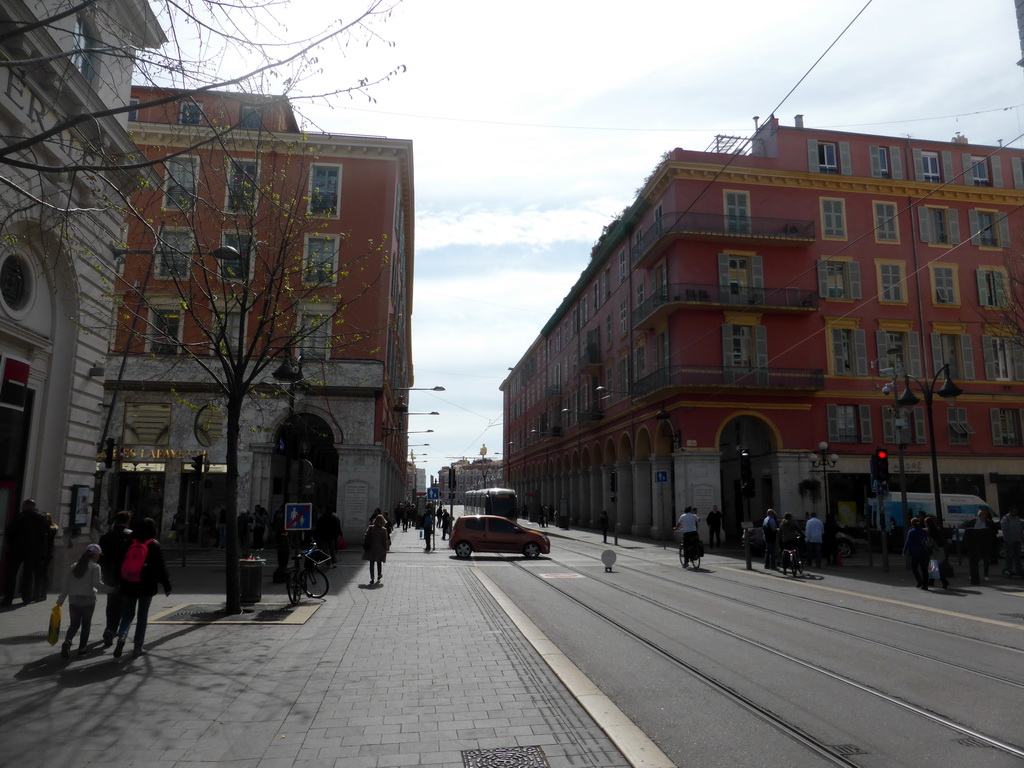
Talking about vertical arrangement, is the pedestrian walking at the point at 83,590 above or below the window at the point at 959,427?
below

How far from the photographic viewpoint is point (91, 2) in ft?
19.8

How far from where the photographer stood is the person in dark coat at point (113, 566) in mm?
9414

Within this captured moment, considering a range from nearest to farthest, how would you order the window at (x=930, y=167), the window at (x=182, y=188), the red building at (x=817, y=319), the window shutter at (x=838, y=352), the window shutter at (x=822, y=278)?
the window at (x=182, y=188) < the red building at (x=817, y=319) < the window shutter at (x=838, y=352) < the window shutter at (x=822, y=278) < the window at (x=930, y=167)

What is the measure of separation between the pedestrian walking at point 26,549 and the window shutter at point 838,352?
110 feet

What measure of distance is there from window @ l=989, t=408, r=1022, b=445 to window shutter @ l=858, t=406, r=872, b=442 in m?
6.30

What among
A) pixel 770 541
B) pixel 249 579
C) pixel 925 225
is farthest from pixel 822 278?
pixel 249 579

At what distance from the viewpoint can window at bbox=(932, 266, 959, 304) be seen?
37844mm

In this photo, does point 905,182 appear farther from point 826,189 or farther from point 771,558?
point 771,558

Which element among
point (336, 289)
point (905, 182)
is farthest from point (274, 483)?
point (905, 182)

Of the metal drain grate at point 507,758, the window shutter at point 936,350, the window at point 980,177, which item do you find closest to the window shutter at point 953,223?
the window at point 980,177

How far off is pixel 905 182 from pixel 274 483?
33.4m

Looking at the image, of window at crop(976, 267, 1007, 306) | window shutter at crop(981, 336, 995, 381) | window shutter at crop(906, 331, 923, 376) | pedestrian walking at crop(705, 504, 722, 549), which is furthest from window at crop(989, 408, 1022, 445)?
pedestrian walking at crop(705, 504, 722, 549)

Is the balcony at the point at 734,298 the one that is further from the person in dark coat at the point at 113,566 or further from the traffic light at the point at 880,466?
the person in dark coat at the point at 113,566

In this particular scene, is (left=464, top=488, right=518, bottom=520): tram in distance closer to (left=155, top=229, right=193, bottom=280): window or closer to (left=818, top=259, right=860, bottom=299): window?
(left=818, top=259, right=860, bottom=299): window
